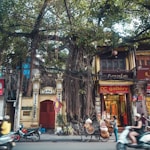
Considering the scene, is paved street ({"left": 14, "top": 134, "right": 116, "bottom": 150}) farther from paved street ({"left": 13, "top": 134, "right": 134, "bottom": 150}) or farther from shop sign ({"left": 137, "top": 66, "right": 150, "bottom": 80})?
shop sign ({"left": 137, "top": 66, "right": 150, "bottom": 80})

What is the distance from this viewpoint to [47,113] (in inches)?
658

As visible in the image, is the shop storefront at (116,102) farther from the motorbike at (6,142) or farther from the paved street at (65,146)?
the motorbike at (6,142)

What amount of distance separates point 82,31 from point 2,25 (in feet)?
15.4

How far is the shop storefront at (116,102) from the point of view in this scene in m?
16.5

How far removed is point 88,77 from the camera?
1503 cm

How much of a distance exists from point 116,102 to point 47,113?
5788 millimetres

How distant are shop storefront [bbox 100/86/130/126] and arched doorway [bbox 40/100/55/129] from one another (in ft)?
13.1

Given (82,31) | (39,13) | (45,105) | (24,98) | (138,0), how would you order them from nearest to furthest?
(138,0) < (82,31) < (39,13) < (24,98) < (45,105)

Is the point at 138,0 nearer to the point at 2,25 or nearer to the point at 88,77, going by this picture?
the point at 88,77

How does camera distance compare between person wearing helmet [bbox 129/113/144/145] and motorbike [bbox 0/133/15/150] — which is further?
motorbike [bbox 0/133/15/150]

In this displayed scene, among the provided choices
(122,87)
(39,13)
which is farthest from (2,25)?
(122,87)

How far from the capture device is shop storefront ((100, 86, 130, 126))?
54.2 ft

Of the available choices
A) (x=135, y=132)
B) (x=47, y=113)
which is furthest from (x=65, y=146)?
(x=47, y=113)

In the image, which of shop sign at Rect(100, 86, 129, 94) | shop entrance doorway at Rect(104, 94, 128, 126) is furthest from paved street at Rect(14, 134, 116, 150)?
shop entrance doorway at Rect(104, 94, 128, 126)
